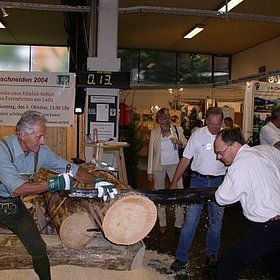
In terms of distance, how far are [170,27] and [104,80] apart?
5.37 meters

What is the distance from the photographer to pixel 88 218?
415cm

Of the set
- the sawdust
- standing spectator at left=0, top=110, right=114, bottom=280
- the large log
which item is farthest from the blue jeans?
standing spectator at left=0, top=110, right=114, bottom=280

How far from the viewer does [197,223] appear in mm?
4496

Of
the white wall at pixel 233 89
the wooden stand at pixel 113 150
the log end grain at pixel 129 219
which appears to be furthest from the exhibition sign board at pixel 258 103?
the log end grain at pixel 129 219

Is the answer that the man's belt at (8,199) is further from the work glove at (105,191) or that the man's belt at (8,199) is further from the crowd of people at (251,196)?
the crowd of people at (251,196)

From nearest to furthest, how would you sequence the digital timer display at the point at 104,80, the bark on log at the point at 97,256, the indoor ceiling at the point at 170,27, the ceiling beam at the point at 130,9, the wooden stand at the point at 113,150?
the bark on log at the point at 97,256 < the wooden stand at the point at 113,150 < the digital timer display at the point at 104,80 < the ceiling beam at the point at 130,9 < the indoor ceiling at the point at 170,27

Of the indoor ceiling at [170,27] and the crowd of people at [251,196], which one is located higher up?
the indoor ceiling at [170,27]

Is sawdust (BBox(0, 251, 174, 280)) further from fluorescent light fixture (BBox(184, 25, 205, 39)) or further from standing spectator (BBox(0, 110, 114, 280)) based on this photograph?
fluorescent light fixture (BBox(184, 25, 205, 39))

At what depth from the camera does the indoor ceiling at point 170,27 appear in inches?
365

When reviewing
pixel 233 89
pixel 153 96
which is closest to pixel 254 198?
pixel 233 89

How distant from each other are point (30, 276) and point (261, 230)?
2.18 meters

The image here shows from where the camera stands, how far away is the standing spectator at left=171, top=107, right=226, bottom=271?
4461mm

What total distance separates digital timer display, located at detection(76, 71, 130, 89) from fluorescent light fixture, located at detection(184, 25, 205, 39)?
16.8 ft

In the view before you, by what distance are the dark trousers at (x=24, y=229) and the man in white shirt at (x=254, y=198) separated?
133 centimetres
